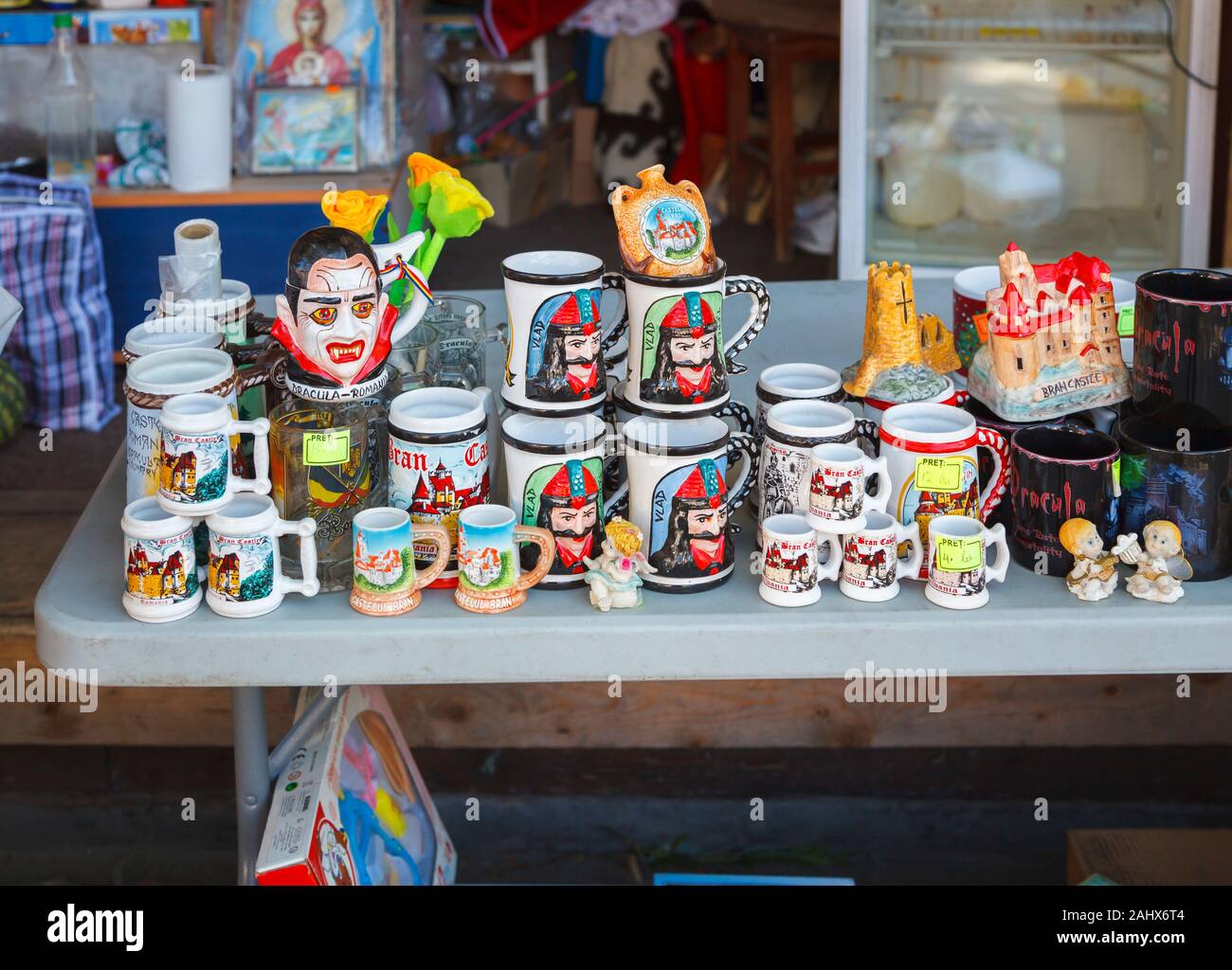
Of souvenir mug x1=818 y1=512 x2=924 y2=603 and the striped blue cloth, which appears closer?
souvenir mug x1=818 y1=512 x2=924 y2=603

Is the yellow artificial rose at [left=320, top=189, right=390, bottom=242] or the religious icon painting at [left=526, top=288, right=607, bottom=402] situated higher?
the yellow artificial rose at [left=320, top=189, right=390, bottom=242]

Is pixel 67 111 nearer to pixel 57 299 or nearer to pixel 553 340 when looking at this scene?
pixel 57 299

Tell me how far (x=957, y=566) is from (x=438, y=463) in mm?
477

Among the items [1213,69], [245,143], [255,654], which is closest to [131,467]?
[255,654]

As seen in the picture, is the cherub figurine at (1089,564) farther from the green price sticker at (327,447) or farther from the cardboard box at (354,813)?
the cardboard box at (354,813)

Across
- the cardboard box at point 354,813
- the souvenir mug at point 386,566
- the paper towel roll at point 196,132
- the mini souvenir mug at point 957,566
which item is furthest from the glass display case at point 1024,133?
the souvenir mug at point 386,566

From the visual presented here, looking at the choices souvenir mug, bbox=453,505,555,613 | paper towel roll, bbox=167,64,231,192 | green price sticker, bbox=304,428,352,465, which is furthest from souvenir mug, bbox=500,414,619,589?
paper towel roll, bbox=167,64,231,192

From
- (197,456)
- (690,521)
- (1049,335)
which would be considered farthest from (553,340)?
(1049,335)

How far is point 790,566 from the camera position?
1295mm

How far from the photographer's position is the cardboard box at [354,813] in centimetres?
143

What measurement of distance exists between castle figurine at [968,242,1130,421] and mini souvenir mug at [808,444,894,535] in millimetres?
207

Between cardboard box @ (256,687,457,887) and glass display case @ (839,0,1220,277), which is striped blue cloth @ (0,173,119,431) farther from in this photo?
glass display case @ (839,0,1220,277)

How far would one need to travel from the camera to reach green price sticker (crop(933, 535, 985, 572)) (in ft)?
4.20

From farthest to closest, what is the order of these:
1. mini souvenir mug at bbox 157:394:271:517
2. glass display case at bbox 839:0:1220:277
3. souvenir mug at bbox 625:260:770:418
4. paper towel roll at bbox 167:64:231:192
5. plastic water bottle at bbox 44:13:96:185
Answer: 1. glass display case at bbox 839:0:1220:277
2. plastic water bottle at bbox 44:13:96:185
3. paper towel roll at bbox 167:64:231:192
4. souvenir mug at bbox 625:260:770:418
5. mini souvenir mug at bbox 157:394:271:517
